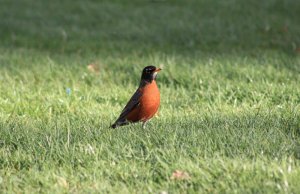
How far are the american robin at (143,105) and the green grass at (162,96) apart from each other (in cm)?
16

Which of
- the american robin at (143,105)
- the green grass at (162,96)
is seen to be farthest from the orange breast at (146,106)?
the green grass at (162,96)

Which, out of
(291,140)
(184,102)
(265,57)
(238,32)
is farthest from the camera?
(238,32)

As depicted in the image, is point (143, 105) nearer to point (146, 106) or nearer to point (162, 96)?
point (146, 106)

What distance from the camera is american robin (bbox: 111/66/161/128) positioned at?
5.96m

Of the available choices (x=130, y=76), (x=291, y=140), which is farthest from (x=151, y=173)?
(x=130, y=76)

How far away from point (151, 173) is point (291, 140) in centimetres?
110

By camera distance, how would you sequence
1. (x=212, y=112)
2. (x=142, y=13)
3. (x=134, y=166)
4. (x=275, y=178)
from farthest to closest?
(x=142, y=13) < (x=212, y=112) < (x=134, y=166) < (x=275, y=178)

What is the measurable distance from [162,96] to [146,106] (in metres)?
1.90

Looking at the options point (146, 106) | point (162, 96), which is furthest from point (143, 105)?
point (162, 96)

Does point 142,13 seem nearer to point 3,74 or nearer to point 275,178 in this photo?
point 3,74

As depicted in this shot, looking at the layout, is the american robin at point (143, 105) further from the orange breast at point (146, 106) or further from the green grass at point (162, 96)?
the green grass at point (162, 96)

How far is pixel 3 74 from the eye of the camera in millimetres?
8930

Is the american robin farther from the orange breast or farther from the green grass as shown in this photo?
the green grass

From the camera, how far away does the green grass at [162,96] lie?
4695 mm
